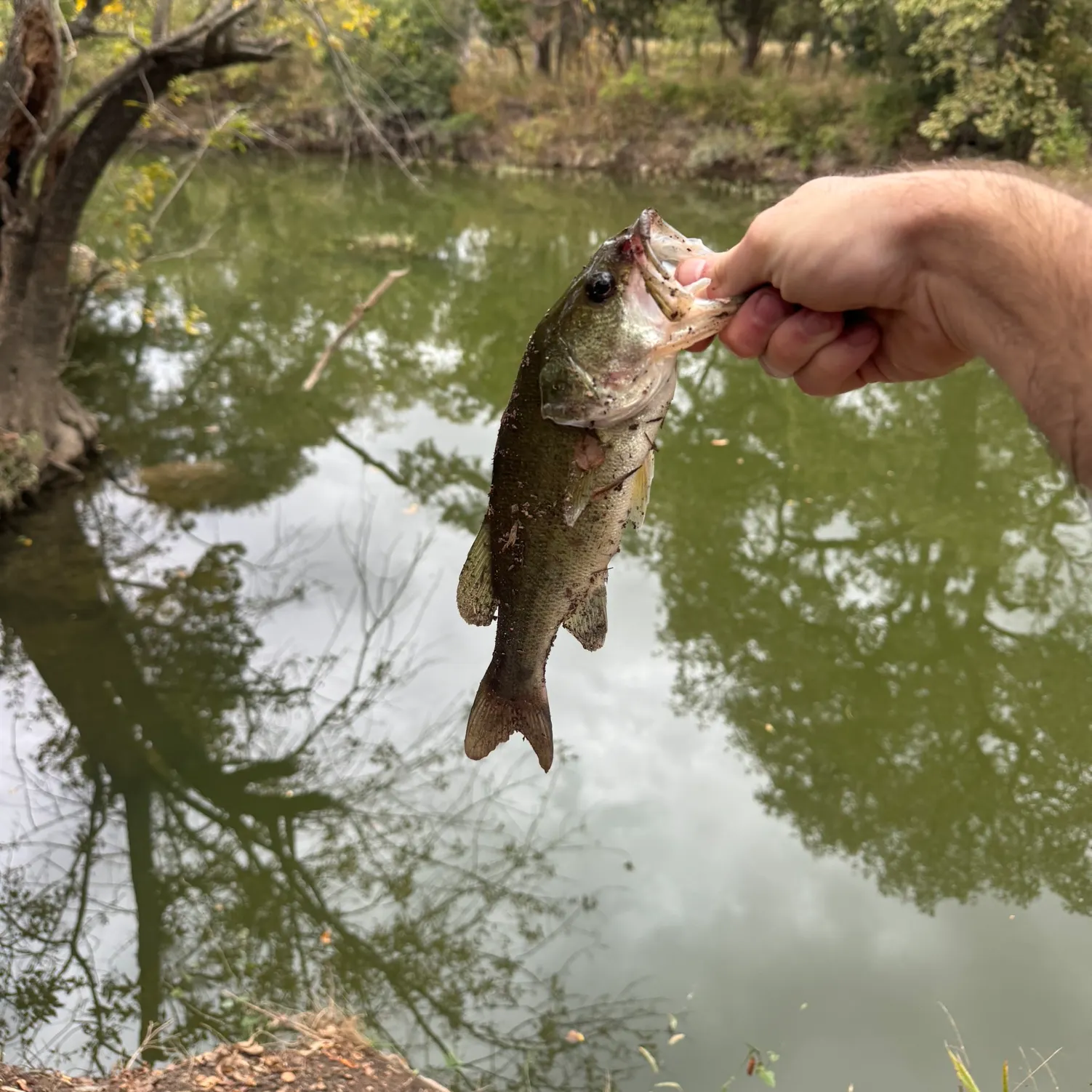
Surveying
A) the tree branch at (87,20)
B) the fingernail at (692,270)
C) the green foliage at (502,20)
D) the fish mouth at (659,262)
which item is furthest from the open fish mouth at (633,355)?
the green foliage at (502,20)

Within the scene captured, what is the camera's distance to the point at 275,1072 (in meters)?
3.12

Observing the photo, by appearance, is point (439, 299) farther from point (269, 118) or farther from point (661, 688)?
point (269, 118)

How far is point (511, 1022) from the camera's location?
3719 millimetres

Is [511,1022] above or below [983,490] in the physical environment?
below

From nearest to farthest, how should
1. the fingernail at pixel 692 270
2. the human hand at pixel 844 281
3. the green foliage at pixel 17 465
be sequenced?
the human hand at pixel 844 281 < the fingernail at pixel 692 270 < the green foliage at pixel 17 465

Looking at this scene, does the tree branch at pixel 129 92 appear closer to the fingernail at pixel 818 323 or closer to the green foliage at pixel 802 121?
the fingernail at pixel 818 323

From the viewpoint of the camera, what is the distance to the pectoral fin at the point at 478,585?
1892mm

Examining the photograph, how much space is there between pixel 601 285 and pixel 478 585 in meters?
0.72

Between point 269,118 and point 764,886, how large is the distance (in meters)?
27.3

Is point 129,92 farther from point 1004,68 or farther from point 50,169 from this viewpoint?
point 1004,68

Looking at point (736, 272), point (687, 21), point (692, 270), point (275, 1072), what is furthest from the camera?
point (687, 21)

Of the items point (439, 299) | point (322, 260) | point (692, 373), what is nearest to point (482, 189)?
point (322, 260)

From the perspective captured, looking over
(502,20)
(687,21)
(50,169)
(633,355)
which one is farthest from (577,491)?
(502,20)

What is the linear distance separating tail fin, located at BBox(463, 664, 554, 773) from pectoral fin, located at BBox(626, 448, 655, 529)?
1.51ft
